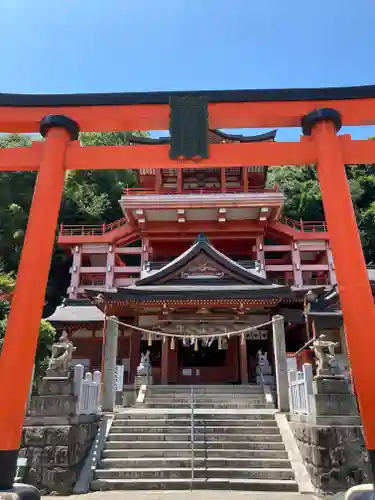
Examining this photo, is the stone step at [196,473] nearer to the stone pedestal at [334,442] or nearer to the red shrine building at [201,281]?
the stone pedestal at [334,442]

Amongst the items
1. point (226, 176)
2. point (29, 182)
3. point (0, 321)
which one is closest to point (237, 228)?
point (226, 176)

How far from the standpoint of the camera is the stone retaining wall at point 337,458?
291 inches

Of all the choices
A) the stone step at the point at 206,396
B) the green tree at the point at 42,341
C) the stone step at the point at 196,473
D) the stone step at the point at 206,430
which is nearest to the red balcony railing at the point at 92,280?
the green tree at the point at 42,341

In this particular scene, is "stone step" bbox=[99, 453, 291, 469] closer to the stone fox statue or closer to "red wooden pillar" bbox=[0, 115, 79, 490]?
the stone fox statue

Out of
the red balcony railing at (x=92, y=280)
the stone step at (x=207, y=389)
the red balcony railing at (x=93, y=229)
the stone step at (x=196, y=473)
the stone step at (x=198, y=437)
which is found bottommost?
the stone step at (x=196, y=473)

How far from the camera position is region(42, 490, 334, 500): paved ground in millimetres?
7207

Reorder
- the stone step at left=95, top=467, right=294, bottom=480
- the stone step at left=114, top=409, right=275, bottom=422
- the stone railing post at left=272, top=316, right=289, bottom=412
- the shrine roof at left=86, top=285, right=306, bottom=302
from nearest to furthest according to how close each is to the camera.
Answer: the stone step at left=95, top=467, right=294, bottom=480 → the stone step at left=114, top=409, right=275, bottom=422 → the stone railing post at left=272, top=316, right=289, bottom=412 → the shrine roof at left=86, top=285, right=306, bottom=302

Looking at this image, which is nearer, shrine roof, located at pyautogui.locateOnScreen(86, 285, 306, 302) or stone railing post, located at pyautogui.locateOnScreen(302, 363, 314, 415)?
stone railing post, located at pyautogui.locateOnScreen(302, 363, 314, 415)

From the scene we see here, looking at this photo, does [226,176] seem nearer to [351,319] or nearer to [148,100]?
[148,100]

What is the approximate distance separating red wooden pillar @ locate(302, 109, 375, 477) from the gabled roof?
958 cm

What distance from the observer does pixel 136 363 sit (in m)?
16.4

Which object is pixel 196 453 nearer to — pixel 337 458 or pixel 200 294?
pixel 337 458

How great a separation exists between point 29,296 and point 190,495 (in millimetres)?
5070

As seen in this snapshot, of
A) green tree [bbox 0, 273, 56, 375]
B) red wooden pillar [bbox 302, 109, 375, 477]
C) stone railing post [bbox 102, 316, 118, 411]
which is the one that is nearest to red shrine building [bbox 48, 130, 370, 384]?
stone railing post [bbox 102, 316, 118, 411]
